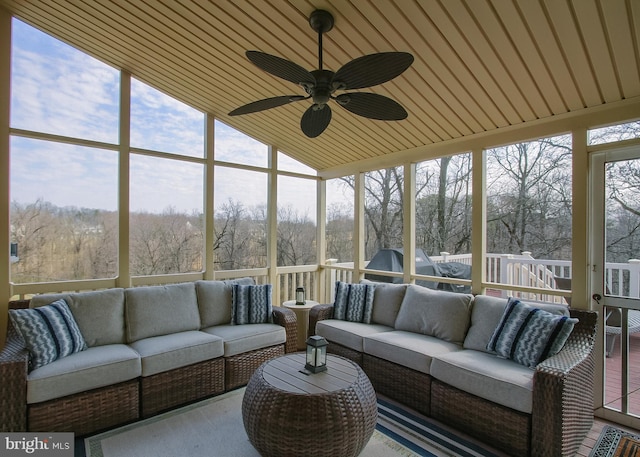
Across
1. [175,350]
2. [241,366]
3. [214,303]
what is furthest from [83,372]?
[214,303]

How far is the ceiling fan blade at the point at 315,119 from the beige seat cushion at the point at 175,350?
2.18m

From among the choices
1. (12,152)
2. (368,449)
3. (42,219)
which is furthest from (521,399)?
(12,152)

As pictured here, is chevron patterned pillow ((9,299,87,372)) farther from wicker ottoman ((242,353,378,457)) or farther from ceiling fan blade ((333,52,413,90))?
ceiling fan blade ((333,52,413,90))

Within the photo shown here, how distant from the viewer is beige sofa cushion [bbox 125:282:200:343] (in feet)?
11.1

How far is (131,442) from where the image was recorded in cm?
254

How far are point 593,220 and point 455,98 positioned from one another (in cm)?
165

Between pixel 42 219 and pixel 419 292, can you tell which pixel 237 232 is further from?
pixel 419 292

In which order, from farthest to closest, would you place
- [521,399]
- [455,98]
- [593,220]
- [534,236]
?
[534,236] → [455,98] → [593,220] → [521,399]

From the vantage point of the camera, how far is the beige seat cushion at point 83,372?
7.99 feet

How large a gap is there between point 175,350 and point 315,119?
2.35 metres

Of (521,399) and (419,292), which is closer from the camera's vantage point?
(521,399)

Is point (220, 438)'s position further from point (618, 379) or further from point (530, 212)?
point (530, 212)

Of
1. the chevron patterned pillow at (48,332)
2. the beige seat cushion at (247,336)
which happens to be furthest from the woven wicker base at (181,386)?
the chevron patterned pillow at (48,332)

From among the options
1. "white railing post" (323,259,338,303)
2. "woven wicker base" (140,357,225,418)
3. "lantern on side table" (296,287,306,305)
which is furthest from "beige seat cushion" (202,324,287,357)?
"white railing post" (323,259,338,303)
